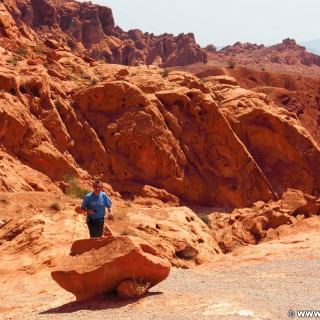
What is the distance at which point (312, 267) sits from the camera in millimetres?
9609

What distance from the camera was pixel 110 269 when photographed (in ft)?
24.0

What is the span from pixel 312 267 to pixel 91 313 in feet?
16.0

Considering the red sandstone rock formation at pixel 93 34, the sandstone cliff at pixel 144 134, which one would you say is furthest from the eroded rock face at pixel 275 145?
the red sandstone rock formation at pixel 93 34

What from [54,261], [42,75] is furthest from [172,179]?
[54,261]

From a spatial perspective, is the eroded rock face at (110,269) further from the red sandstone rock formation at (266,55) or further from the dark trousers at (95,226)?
the red sandstone rock formation at (266,55)

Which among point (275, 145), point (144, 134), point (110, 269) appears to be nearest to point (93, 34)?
point (275, 145)

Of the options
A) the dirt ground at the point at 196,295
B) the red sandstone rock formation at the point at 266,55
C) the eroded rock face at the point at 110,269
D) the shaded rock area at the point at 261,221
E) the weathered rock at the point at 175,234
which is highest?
the red sandstone rock formation at the point at 266,55

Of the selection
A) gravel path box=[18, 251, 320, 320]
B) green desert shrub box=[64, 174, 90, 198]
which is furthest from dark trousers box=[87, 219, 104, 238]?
green desert shrub box=[64, 174, 90, 198]

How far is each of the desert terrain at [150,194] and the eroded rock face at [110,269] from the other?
0.02 metres

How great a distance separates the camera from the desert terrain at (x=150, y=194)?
24.2 ft

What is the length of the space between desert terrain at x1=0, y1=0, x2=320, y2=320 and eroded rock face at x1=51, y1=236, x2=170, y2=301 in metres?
0.02

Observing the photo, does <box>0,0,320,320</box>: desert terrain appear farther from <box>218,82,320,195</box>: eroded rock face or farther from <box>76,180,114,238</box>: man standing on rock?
<box>76,180,114,238</box>: man standing on rock

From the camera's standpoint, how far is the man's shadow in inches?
279

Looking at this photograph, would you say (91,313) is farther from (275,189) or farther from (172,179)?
(275,189)
